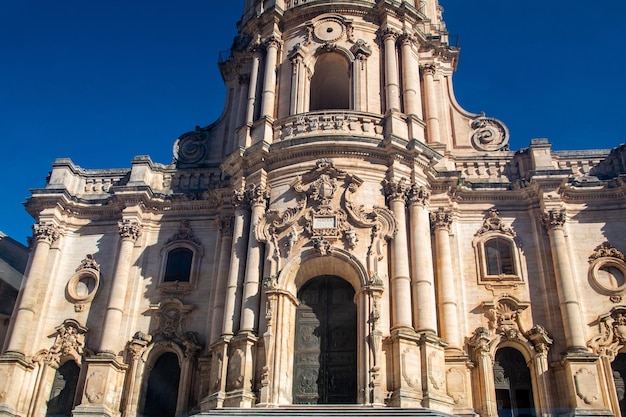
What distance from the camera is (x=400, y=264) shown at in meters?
20.5

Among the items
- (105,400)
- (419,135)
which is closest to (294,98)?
(419,135)

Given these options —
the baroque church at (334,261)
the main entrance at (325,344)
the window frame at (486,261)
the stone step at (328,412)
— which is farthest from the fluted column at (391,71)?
the stone step at (328,412)

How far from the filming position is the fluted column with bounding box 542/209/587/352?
68.3 feet

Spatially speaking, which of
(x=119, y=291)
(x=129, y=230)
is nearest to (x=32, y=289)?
(x=119, y=291)

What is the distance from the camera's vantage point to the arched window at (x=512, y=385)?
20.7 m

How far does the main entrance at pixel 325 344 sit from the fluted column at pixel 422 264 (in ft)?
6.91

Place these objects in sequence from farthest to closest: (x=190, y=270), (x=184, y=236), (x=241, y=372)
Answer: (x=184, y=236) < (x=190, y=270) < (x=241, y=372)

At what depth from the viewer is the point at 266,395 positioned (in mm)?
18656

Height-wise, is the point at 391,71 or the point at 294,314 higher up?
the point at 391,71

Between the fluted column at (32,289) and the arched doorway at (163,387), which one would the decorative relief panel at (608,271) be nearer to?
the arched doorway at (163,387)

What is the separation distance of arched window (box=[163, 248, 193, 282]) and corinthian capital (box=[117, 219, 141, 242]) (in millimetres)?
1387

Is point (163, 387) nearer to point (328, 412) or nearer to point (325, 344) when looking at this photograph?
point (325, 344)

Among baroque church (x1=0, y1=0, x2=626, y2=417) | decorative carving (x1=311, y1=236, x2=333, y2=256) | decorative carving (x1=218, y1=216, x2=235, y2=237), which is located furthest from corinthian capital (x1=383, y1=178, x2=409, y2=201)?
decorative carving (x1=218, y1=216, x2=235, y2=237)

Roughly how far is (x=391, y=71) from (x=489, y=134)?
185 inches
